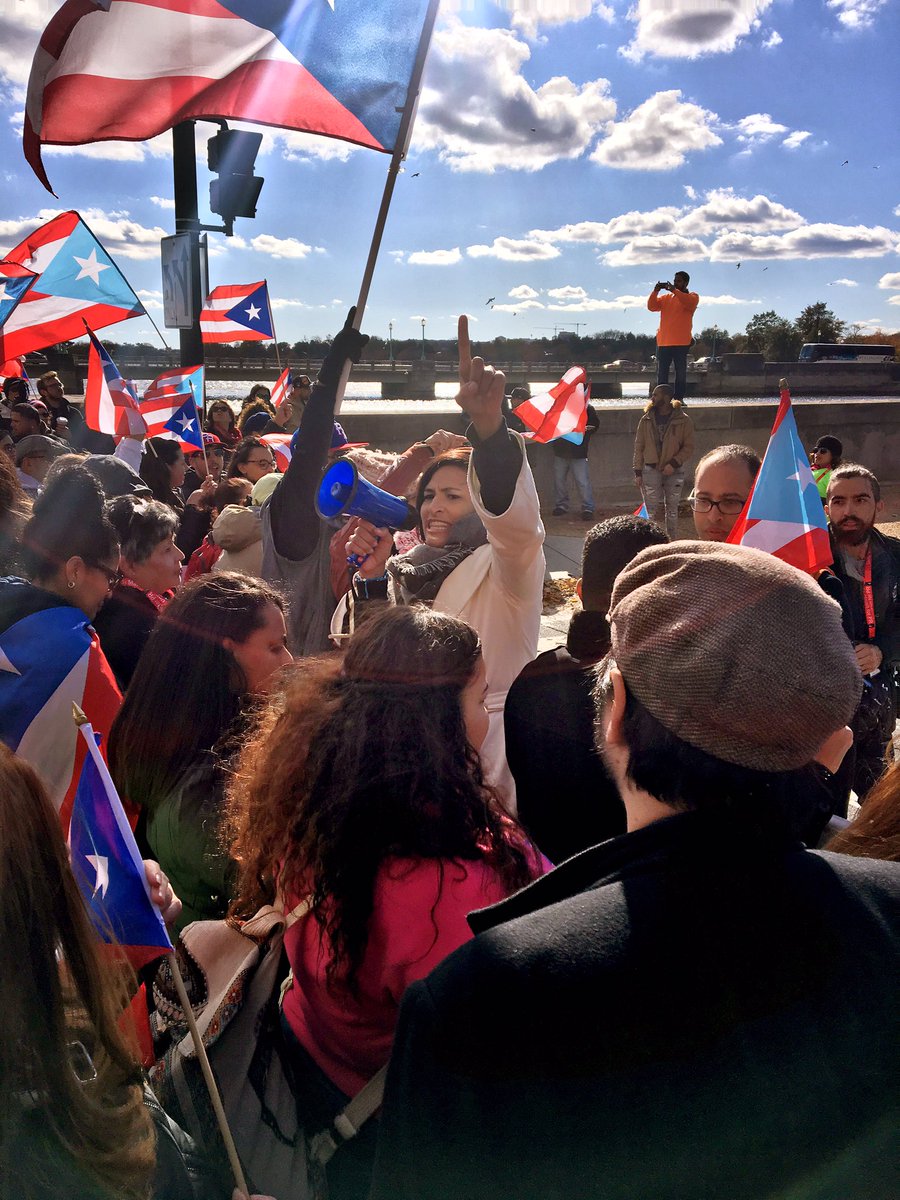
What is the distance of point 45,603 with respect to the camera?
8.46ft

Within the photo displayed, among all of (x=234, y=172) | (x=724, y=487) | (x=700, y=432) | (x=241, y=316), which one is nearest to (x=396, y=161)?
(x=724, y=487)

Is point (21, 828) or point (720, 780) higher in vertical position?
point (720, 780)

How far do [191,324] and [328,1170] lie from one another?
20.4 feet

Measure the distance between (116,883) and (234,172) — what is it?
6.08 meters

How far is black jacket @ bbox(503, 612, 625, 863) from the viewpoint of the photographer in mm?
2061

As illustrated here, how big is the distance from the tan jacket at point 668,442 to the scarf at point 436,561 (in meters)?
6.91

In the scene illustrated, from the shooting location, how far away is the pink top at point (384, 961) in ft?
4.66

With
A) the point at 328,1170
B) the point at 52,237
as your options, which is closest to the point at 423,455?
the point at 328,1170

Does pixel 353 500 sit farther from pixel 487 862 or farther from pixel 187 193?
pixel 187 193

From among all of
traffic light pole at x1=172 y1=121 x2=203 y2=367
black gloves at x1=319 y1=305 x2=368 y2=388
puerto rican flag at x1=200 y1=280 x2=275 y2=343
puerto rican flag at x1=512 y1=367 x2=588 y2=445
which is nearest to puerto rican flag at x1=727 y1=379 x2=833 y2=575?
black gloves at x1=319 y1=305 x2=368 y2=388

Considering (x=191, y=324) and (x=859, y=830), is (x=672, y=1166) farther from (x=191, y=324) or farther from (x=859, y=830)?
(x=191, y=324)

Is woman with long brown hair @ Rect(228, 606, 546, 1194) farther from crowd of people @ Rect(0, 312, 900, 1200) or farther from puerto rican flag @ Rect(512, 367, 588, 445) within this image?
puerto rican flag @ Rect(512, 367, 588, 445)

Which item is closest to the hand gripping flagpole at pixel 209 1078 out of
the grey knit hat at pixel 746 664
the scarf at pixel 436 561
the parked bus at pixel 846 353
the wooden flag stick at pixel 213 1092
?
the wooden flag stick at pixel 213 1092

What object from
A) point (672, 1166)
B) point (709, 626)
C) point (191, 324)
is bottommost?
point (672, 1166)
